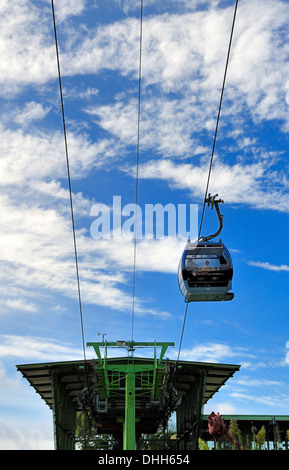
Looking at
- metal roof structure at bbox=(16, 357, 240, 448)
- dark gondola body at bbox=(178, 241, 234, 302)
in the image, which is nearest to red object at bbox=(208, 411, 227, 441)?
dark gondola body at bbox=(178, 241, 234, 302)

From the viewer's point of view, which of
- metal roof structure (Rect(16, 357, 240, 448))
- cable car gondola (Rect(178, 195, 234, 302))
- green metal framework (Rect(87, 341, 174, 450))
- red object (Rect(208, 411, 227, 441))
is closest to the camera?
red object (Rect(208, 411, 227, 441))

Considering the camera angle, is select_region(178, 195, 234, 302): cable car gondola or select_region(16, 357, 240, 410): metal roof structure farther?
select_region(16, 357, 240, 410): metal roof structure

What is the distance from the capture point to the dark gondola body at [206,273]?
47.9ft

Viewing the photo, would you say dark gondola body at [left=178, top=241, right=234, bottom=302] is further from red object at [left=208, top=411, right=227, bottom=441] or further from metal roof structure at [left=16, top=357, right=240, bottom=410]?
metal roof structure at [left=16, top=357, right=240, bottom=410]

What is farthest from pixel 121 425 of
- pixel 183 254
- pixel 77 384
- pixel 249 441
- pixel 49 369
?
pixel 183 254

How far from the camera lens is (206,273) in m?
14.6

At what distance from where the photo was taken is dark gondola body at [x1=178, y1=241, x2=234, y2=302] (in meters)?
14.6

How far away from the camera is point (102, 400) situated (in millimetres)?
27203

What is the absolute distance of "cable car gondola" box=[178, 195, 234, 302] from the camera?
47.9ft

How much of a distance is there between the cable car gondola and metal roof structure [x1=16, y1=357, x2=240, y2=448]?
808 centimetres

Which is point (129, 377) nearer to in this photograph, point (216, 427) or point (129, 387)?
point (129, 387)

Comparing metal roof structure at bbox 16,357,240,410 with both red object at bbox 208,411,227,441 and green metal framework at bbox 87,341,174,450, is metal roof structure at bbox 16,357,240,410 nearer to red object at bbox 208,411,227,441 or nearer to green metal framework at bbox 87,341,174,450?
green metal framework at bbox 87,341,174,450

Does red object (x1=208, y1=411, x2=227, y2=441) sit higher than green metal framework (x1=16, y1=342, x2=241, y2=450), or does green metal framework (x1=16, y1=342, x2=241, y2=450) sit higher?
green metal framework (x1=16, y1=342, x2=241, y2=450)

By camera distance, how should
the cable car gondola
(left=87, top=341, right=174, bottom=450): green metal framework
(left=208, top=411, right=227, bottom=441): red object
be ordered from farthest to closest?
(left=87, top=341, right=174, bottom=450): green metal framework → the cable car gondola → (left=208, top=411, right=227, bottom=441): red object
